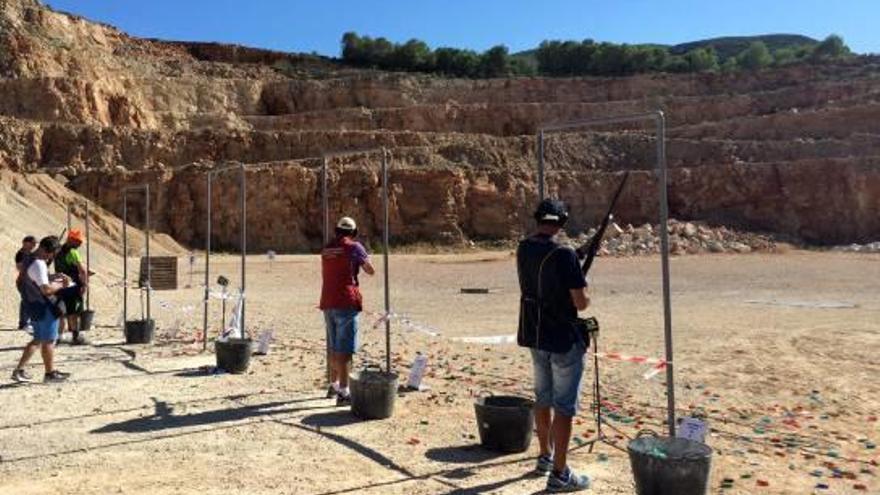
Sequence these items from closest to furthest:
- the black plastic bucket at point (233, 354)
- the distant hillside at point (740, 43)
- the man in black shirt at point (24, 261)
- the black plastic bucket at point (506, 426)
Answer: the black plastic bucket at point (506, 426), the man in black shirt at point (24, 261), the black plastic bucket at point (233, 354), the distant hillside at point (740, 43)

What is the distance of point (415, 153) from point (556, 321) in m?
47.6

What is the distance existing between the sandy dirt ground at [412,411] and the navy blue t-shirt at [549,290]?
3.56ft

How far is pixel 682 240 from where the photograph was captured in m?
44.7

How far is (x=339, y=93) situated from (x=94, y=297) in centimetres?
5326

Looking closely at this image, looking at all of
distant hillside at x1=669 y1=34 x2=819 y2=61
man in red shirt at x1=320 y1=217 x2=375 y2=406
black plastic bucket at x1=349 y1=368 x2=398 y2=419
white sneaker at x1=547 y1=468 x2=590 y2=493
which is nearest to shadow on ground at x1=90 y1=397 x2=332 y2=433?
man in red shirt at x1=320 y1=217 x2=375 y2=406

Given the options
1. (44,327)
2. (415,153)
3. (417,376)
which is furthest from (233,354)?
(415,153)

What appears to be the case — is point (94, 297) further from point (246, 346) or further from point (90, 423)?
point (90, 423)

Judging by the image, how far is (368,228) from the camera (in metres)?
48.9

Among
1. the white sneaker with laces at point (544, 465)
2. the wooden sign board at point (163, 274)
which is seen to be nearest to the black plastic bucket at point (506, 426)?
the white sneaker with laces at point (544, 465)

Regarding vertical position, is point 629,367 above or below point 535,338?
below

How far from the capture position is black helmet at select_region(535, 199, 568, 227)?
18.6 ft

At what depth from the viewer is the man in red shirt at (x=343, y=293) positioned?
8.34m

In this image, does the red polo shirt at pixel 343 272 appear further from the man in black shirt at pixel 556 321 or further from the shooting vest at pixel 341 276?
the man in black shirt at pixel 556 321

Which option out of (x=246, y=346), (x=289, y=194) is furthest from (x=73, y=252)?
(x=289, y=194)
